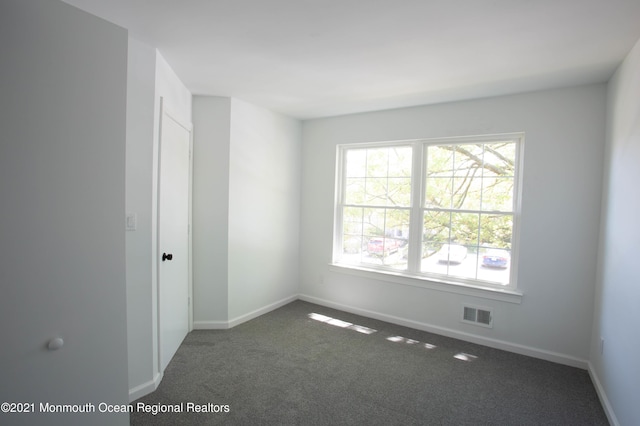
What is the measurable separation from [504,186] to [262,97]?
108 inches

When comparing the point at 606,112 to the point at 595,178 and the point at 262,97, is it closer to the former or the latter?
the point at 595,178

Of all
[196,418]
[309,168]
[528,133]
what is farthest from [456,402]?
[309,168]

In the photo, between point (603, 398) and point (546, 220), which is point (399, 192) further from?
point (603, 398)

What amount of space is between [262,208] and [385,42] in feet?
7.99

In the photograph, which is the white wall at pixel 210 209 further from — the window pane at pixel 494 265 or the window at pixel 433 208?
the window pane at pixel 494 265

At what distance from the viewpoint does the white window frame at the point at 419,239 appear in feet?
10.5

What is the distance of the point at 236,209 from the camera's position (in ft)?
11.8

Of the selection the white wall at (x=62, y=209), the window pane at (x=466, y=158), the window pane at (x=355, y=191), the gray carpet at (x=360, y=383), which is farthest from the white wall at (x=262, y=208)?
the white wall at (x=62, y=209)

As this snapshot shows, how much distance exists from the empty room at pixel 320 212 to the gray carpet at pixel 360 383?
2 cm

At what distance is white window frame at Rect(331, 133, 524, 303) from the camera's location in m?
3.19

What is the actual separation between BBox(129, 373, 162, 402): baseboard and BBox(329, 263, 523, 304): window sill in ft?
7.91

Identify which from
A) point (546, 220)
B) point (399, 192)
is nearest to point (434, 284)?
point (399, 192)

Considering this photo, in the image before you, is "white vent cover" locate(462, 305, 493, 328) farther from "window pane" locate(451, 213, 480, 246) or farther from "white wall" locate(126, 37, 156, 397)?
"white wall" locate(126, 37, 156, 397)

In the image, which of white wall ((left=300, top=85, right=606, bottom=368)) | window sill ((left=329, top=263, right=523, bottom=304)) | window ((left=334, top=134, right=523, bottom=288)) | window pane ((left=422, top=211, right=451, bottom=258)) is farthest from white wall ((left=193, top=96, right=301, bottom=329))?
window pane ((left=422, top=211, right=451, bottom=258))
